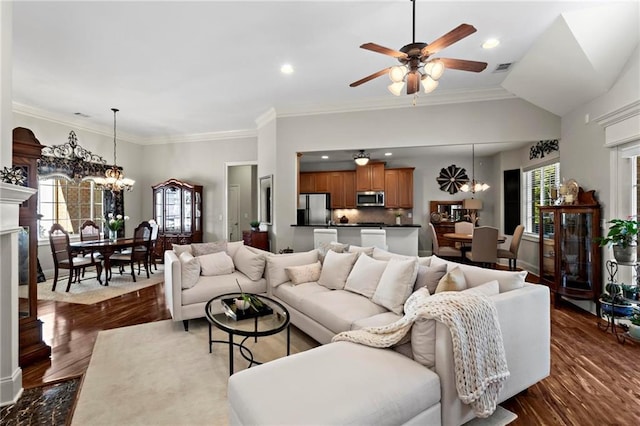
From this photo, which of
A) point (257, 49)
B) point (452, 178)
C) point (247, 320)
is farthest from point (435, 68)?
point (452, 178)

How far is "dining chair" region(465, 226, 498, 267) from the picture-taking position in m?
5.16

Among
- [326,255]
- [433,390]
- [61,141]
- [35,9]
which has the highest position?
[35,9]

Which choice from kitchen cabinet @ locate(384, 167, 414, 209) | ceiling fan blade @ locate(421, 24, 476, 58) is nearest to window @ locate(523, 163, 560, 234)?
kitchen cabinet @ locate(384, 167, 414, 209)

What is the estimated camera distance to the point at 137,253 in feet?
18.3

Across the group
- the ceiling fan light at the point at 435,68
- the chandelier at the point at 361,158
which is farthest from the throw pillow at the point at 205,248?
the chandelier at the point at 361,158

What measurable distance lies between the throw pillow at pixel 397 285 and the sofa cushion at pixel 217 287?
157 centimetres

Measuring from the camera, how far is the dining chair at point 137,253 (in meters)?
5.43

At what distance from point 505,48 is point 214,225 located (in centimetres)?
645

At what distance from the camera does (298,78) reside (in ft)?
14.1

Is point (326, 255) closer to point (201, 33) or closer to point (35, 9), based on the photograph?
point (201, 33)

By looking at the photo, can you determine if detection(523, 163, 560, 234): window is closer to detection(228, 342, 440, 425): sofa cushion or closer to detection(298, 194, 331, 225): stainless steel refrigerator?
detection(298, 194, 331, 225): stainless steel refrigerator

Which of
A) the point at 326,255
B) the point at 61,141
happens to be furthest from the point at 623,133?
the point at 61,141

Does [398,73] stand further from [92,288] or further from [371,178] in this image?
[92,288]

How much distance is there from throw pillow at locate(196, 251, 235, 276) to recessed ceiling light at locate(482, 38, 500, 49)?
4.02 metres
